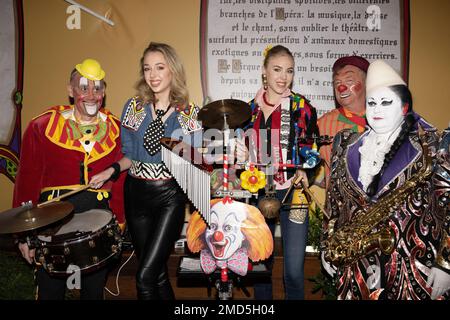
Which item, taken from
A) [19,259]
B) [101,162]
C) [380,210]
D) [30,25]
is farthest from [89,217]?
[30,25]

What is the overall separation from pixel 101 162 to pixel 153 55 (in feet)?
2.95

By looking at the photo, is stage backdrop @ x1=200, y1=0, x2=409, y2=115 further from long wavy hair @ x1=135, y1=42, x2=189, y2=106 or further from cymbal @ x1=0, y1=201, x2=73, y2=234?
cymbal @ x1=0, y1=201, x2=73, y2=234

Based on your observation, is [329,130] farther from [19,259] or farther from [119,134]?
[19,259]

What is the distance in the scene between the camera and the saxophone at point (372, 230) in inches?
82.3

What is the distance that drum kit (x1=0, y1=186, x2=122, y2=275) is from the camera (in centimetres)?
239

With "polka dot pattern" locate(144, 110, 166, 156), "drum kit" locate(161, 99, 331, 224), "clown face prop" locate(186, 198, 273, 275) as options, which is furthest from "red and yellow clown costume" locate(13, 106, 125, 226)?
"clown face prop" locate(186, 198, 273, 275)

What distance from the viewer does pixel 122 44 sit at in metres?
4.26

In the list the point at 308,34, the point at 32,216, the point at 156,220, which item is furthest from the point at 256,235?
the point at 308,34

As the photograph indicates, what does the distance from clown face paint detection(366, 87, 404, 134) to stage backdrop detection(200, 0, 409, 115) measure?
6.84ft

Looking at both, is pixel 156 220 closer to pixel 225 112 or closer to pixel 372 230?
pixel 225 112

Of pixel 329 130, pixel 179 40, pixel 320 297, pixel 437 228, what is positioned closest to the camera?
pixel 437 228

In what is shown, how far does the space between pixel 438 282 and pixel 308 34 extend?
2.95m

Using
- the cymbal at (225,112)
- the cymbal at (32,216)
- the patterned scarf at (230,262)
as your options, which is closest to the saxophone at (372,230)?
the patterned scarf at (230,262)
